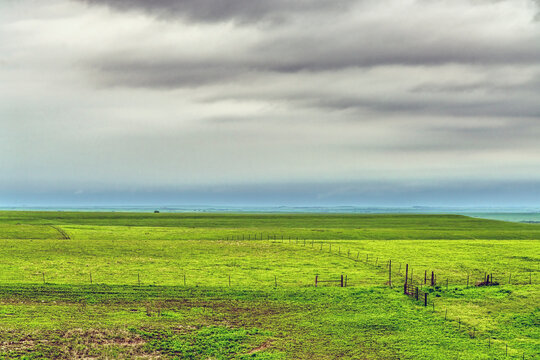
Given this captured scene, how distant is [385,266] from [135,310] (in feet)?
130

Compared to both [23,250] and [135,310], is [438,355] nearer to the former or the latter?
[135,310]

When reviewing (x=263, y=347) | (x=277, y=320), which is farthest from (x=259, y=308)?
(x=263, y=347)

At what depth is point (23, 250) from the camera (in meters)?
79.6

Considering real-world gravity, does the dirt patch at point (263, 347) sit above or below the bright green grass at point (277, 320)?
below

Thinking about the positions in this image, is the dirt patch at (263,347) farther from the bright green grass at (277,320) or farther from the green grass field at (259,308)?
the bright green grass at (277,320)

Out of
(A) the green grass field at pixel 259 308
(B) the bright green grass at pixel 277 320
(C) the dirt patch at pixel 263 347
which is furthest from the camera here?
(B) the bright green grass at pixel 277 320

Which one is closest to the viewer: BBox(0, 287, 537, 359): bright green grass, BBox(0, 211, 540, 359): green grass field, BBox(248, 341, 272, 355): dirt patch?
BBox(248, 341, 272, 355): dirt patch

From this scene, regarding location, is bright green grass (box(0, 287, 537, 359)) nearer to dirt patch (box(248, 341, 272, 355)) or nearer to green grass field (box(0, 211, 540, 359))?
green grass field (box(0, 211, 540, 359))

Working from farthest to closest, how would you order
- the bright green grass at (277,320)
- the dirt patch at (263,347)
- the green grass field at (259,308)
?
the bright green grass at (277,320) < the green grass field at (259,308) < the dirt patch at (263,347)

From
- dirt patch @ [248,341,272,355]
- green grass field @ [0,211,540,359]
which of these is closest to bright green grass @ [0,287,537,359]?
green grass field @ [0,211,540,359]

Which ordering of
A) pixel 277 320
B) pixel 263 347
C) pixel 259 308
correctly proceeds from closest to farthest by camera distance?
pixel 263 347 → pixel 277 320 → pixel 259 308

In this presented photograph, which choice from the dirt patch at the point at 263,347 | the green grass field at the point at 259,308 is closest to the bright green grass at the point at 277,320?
the green grass field at the point at 259,308

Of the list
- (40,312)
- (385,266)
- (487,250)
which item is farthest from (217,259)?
(487,250)

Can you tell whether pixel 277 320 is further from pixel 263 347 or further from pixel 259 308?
pixel 263 347
